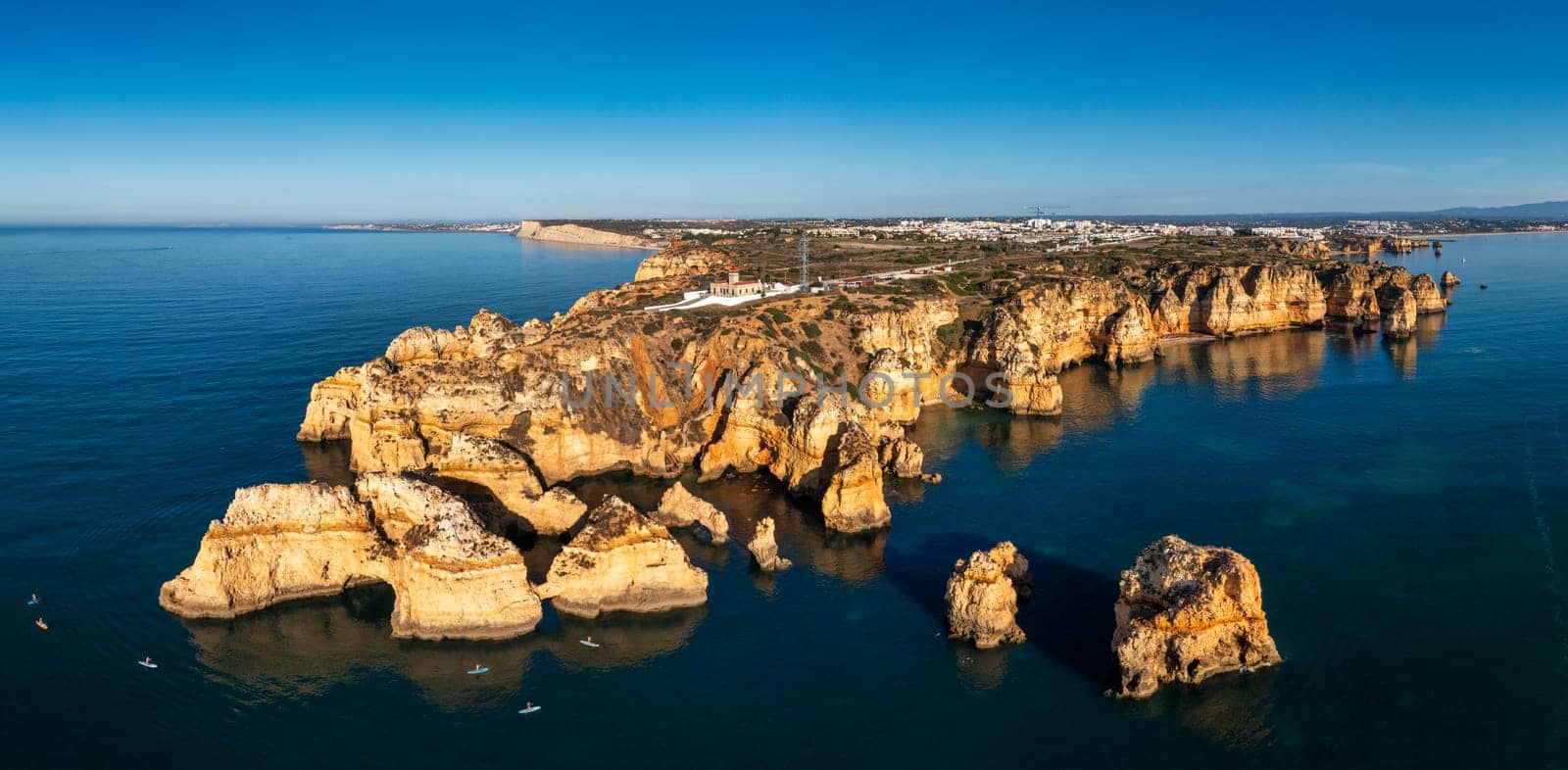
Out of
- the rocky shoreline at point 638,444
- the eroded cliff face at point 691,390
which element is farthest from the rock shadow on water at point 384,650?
the eroded cliff face at point 691,390

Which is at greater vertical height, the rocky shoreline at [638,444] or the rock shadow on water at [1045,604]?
the rocky shoreline at [638,444]

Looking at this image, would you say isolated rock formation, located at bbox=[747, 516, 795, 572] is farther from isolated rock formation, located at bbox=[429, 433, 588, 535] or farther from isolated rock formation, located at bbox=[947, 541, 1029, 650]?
isolated rock formation, located at bbox=[429, 433, 588, 535]

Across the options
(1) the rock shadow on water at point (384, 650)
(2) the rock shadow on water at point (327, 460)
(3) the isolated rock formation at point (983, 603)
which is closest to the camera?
(1) the rock shadow on water at point (384, 650)

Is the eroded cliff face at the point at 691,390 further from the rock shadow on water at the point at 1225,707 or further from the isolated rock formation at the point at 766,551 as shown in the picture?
the rock shadow on water at the point at 1225,707

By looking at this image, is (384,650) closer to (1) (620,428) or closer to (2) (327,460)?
(1) (620,428)

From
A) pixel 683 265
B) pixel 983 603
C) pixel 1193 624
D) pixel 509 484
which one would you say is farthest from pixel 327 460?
pixel 683 265

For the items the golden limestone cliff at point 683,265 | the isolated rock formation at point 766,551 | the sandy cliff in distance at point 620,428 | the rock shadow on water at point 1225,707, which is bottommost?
the rock shadow on water at point 1225,707
